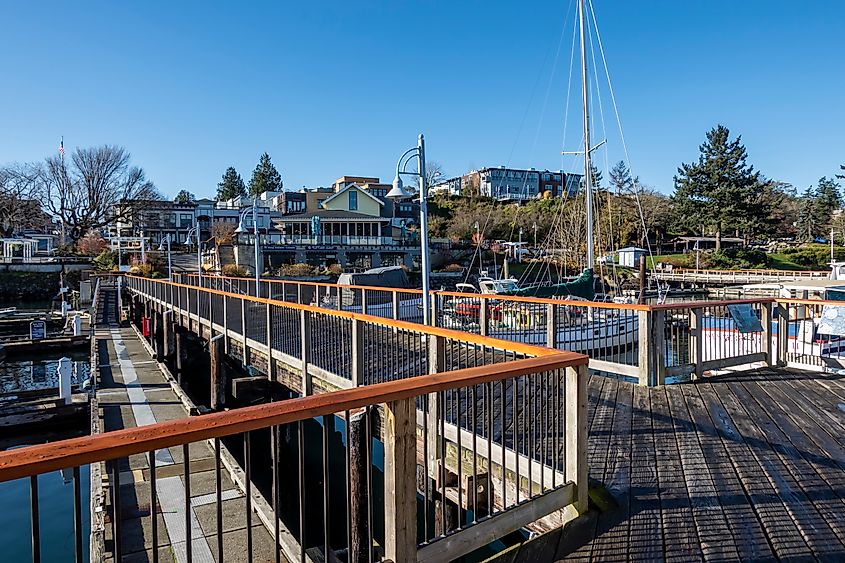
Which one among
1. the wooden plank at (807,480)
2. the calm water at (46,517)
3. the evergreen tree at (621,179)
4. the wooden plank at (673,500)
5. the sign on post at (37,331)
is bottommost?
the calm water at (46,517)

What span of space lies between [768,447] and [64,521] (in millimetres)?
10412

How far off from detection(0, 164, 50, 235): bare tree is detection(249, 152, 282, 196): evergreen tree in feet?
134

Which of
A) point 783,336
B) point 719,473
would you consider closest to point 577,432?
point 719,473

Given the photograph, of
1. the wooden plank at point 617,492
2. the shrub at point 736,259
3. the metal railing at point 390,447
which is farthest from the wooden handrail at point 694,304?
the shrub at point 736,259

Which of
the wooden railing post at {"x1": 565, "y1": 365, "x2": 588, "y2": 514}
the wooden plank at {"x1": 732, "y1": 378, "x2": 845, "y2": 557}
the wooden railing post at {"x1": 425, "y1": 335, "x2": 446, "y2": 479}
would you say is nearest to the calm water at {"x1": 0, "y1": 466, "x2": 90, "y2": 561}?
the wooden railing post at {"x1": 425, "y1": 335, "x2": 446, "y2": 479}

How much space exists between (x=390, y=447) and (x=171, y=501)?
4.82 meters

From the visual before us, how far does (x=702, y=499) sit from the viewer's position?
3.82 metres

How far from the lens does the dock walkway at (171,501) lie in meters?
5.25

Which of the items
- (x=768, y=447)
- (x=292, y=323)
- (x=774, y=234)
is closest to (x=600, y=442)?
(x=768, y=447)

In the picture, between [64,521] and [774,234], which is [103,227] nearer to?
[64,521]

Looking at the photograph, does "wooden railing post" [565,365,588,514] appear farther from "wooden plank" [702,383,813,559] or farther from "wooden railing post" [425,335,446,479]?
"wooden railing post" [425,335,446,479]

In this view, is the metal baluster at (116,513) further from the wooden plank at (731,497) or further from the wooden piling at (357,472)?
the wooden plank at (731,497)

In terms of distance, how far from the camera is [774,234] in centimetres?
5716

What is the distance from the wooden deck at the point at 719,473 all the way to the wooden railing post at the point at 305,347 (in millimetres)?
4235
